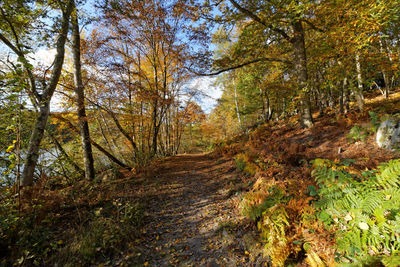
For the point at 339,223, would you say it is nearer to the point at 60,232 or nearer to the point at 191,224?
the point at 191,224

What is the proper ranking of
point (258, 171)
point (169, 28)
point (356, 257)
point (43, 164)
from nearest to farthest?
point (356, 257) → point (43, 164) → point (258, 171) → point (169, 28)

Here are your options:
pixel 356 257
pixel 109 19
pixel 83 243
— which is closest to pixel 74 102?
pixel 109 19

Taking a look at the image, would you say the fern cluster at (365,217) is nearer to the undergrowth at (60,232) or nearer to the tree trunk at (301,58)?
the undergrowth at (60,232)

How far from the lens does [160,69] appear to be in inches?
408

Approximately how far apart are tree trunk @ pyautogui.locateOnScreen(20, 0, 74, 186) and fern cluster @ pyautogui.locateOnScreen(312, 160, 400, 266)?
6.49 m

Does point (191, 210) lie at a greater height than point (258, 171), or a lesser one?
lesser

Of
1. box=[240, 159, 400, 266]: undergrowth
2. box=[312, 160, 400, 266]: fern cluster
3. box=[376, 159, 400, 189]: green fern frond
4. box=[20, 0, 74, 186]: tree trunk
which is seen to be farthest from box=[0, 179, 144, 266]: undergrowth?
box=[376, 159, 400, 189]: green fern frond

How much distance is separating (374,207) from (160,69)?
37.2ft

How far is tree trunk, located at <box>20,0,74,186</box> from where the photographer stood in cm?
384

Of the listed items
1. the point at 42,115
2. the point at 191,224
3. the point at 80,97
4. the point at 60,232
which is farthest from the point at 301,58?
the point at 60,232

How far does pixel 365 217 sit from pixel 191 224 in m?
3.33

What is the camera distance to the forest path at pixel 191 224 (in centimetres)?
288

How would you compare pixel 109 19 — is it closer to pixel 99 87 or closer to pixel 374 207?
pixel 99 87

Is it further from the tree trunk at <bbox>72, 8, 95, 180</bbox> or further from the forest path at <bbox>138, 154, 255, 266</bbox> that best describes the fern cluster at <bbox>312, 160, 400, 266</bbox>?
the tree trunk at <bbox>72, 8, 95, 180</bbox>
